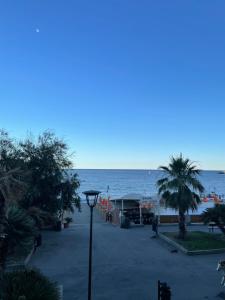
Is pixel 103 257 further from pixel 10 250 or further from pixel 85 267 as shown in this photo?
pixel 10 250

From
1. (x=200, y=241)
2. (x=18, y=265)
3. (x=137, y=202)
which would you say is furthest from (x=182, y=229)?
(x=137, y=202)

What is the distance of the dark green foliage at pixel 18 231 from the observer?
13.2m

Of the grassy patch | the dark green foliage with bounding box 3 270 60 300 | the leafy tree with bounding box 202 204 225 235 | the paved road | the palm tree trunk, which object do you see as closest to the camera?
the dark green foliage with bounding box 3 270 60 300

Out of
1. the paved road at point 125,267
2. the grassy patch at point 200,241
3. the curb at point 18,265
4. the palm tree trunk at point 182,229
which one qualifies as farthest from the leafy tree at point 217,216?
the curb at point 18,265

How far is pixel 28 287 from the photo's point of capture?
11188mm

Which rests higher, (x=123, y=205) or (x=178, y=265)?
(x=123, y=205)

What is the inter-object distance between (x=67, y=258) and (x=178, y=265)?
6.04 metres

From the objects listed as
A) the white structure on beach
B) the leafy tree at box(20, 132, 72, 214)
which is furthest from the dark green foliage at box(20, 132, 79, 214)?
the white structure on beach

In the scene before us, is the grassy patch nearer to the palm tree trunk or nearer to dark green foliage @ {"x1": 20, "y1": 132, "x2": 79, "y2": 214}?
the palm tree trunk

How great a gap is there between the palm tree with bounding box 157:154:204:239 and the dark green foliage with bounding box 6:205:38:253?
13380 millimetres

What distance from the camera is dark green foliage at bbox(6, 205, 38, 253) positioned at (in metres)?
13.2

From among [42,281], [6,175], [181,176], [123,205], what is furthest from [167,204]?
[6,175]

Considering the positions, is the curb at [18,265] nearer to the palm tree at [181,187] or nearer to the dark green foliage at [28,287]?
the dark green foliage at [28,287]

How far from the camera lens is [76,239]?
87.8ft
